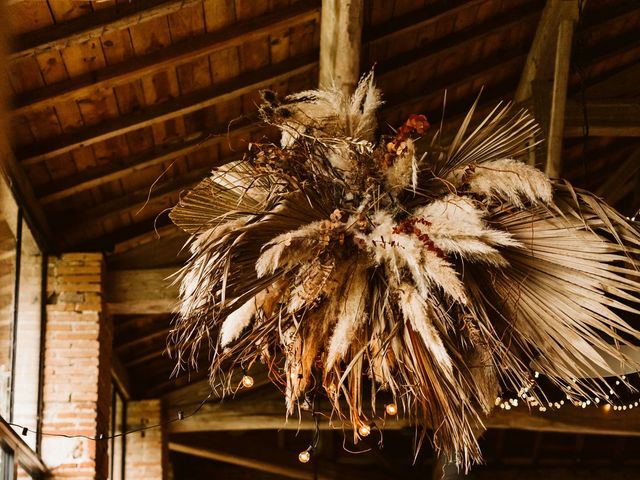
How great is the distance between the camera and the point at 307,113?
2148mm

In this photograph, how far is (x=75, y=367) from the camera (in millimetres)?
4891

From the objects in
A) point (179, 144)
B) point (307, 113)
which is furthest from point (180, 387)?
point (307, 113)

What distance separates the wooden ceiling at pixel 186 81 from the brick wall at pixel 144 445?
2.18 meters

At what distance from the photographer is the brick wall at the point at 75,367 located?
4715mm

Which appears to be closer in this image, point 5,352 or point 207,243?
point 207,243

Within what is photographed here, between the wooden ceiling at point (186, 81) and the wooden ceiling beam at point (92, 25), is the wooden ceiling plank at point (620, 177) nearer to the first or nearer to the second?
the wooden ceiling at point (186, 81)

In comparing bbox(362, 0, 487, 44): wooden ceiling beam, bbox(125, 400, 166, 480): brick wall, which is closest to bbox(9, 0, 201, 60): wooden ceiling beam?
bbox(362, 0, 487, 44): wooden ceiling beam

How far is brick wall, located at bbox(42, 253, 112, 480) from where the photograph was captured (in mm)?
4715

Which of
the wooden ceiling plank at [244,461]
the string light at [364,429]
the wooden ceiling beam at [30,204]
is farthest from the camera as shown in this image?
the wooden ceiling plank at [244,461]

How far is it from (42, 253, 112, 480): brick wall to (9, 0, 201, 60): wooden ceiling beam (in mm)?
1734

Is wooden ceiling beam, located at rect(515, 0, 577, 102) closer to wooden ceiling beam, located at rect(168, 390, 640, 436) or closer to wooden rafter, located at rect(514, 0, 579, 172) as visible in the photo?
wooden rafter, located at rect(514, 0, 579, 172)

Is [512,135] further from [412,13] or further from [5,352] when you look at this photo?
[5,352]

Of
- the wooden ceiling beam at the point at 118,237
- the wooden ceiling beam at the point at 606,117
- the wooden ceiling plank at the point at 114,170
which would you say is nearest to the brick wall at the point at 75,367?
the wooden ceiling beam at the point at 118,237

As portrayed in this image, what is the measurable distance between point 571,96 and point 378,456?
5.47 m
